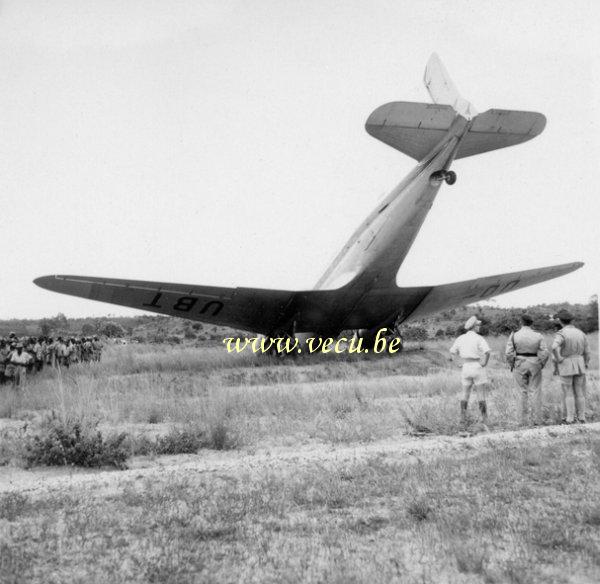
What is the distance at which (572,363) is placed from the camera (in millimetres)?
7406

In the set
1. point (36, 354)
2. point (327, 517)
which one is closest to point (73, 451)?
point (327, 517)

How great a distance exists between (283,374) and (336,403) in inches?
205

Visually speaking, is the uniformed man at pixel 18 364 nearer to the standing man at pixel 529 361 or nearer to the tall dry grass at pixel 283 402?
the tall dry grass at pixel 283 402

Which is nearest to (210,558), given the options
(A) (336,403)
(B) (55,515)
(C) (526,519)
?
(B) (55,515)

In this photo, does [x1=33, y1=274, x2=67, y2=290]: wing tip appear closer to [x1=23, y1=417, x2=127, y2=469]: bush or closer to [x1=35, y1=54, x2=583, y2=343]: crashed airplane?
[x1=35, y1=54, x2=583, y2=343]: crashed airplane

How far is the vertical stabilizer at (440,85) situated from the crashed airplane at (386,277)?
0.03m

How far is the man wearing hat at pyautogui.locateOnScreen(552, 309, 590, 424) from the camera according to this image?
7.38 meters

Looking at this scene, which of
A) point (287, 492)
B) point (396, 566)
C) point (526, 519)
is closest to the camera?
point (396, 566)

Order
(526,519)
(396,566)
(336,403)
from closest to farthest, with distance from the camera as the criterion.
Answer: (396,566) → (526,519) → (336,403)

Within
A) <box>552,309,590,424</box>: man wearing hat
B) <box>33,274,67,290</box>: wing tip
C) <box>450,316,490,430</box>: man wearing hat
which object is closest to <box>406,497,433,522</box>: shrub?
<box>450,316,490,430</box>: man wearing hat

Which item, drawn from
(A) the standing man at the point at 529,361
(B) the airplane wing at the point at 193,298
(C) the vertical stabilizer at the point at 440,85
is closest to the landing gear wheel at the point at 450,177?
(C) the vertical stabilizer at the point at 440,85

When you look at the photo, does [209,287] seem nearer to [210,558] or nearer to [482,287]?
[482,287]

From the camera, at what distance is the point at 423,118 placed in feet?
46.2
